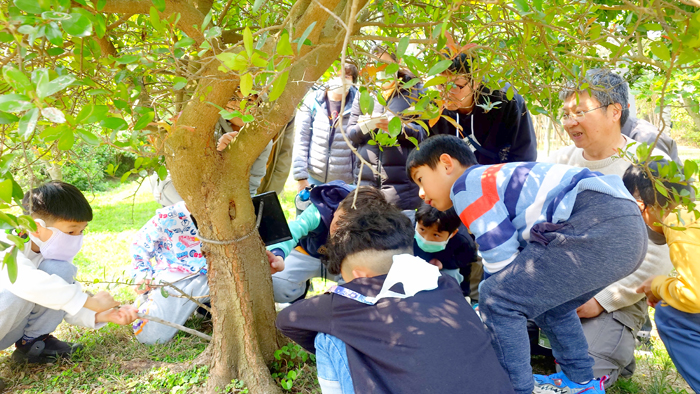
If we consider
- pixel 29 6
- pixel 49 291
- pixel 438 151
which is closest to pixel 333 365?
pixel 438 151

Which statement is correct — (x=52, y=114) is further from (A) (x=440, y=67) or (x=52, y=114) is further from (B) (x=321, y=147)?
(B) (x=321, y=147)

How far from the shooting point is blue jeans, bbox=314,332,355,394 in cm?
163

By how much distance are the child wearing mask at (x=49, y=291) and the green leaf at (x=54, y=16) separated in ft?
5.42

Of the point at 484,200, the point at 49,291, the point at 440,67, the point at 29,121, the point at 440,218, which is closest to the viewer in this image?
the point at 29,121

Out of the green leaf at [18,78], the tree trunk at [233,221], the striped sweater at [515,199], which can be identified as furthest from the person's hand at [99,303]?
the striped sweater at [515,199]

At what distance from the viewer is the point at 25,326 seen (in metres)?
2.47

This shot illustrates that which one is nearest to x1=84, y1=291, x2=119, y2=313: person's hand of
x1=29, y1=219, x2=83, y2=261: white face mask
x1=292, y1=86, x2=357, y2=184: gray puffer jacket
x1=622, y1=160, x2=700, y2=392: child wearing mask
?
x1=29, y1=219, x2=83, y2=261: white face mask

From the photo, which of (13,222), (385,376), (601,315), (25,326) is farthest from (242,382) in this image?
(601,315)

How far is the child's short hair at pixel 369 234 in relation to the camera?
1.92m

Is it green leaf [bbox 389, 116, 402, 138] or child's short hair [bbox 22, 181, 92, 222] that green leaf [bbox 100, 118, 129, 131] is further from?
child's short hair [bbox 22, 181, 92, 222]

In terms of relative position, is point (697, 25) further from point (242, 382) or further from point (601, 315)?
point (242, 382)

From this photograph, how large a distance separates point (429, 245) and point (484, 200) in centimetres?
99

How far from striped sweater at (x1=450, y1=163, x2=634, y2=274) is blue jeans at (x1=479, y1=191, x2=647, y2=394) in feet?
0.16

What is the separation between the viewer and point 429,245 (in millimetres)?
2902
